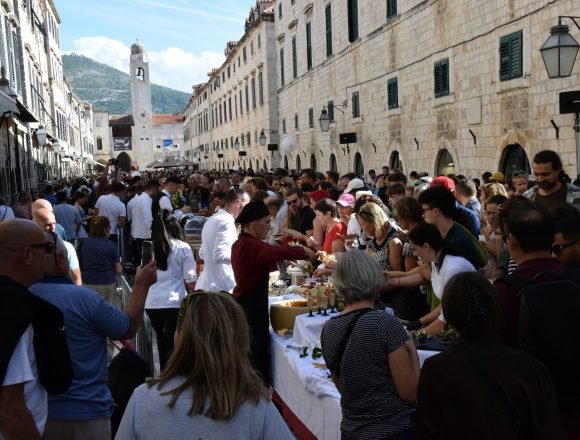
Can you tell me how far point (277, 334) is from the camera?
5.40 meters

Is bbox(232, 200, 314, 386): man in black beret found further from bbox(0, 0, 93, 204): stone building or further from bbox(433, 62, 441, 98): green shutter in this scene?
bbox(433, 62, 441, 98): green shutter

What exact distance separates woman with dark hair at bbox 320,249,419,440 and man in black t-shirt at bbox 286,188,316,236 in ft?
17.3

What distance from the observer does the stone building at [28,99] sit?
19.2m

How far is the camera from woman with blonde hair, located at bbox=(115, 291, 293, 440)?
2.13 metres

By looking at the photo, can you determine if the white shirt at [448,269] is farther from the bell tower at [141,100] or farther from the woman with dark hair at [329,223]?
the bell tower at [141,100]

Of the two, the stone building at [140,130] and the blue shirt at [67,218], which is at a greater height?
the stone building at [140,130]

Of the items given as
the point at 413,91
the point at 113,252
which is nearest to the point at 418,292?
the point at 113,252

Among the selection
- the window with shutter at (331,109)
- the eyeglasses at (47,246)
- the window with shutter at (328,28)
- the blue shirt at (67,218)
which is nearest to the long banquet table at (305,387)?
the eyeglasses at (47,246)

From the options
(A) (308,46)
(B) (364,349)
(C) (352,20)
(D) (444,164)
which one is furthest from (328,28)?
(B) (364,349)

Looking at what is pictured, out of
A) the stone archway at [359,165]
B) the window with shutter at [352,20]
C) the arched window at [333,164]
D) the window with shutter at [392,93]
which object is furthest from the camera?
the arched window at [333,164]

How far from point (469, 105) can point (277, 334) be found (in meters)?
9.71

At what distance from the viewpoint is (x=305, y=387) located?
4.33m

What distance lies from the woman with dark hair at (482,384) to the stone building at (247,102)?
30332mm

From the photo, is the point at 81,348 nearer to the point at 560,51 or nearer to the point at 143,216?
the point at 560,51
